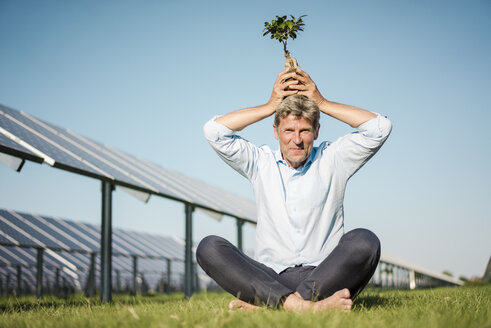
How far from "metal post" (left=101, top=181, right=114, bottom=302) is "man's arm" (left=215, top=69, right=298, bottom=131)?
401 centimetres

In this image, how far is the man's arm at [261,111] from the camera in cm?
346

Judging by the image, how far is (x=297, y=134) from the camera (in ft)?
10.9

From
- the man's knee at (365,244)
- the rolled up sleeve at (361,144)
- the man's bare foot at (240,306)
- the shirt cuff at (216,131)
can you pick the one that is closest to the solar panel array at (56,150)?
the shirt cuff at (216,131)

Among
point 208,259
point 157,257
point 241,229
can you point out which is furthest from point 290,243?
point 157,257

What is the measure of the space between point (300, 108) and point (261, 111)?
0.34m

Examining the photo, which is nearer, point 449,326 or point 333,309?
point 449,326

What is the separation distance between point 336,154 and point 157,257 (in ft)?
52.1

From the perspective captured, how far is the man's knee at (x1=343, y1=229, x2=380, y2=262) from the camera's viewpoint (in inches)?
116

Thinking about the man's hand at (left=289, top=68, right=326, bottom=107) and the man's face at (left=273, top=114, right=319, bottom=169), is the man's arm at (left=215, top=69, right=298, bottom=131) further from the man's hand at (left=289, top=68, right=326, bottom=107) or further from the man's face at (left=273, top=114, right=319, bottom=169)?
the man's face at (left=273, top=114, right=319, bottom=169)

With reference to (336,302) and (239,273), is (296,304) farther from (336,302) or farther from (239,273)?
(239,273)

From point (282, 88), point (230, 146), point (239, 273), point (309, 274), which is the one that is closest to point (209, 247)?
point (239, 273)

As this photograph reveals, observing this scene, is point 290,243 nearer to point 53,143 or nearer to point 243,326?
point 243,326

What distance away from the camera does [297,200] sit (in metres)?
3.35

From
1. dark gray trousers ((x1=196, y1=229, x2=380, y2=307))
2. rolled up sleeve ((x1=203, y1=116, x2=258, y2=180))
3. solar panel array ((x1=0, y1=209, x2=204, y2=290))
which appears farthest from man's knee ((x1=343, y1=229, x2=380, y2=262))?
solar panel array ((x1=0, y1=209, x2=204, y2=290))
